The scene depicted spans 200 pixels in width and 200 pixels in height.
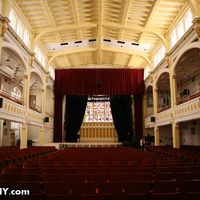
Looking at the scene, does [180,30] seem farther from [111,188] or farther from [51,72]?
[51,72]

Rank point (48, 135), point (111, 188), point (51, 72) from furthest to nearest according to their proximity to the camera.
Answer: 1. point (51, 72)
2. point (48, 135)
3. point (111, 188)

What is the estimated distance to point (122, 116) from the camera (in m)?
25.2

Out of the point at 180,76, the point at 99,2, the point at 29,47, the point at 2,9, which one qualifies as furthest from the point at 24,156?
the point at 180,76

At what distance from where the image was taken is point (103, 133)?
86.9 feet

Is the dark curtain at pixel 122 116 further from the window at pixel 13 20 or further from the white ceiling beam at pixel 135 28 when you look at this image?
the window at pixel 13 20

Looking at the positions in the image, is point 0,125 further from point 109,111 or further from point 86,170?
point 86,170

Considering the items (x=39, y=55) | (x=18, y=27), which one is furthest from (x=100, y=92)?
(x=18, y=27)

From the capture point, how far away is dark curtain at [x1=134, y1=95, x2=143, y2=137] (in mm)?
23406

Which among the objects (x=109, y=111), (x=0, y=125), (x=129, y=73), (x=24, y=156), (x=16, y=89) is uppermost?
(x=129, y=73)

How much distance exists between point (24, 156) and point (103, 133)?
56.5ft

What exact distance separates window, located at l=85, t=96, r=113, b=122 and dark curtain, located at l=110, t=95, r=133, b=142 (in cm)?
194

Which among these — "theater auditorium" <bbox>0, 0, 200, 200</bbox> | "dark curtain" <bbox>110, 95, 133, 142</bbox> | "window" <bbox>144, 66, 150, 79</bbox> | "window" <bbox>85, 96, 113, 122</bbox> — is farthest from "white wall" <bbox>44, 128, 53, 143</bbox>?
"window" <bbox>144, 66, 150, 79</bbox>

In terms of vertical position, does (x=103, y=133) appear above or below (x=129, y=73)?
below

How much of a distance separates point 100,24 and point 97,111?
12.8m
